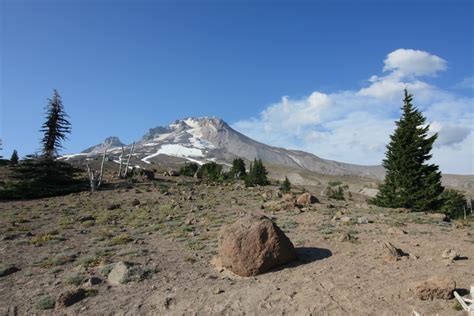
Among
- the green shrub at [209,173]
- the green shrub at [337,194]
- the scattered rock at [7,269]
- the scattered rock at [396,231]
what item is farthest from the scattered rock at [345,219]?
the green shrub at [209,173]

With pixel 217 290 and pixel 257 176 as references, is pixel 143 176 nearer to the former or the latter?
pixel 257 176

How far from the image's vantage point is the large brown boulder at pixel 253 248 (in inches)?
506

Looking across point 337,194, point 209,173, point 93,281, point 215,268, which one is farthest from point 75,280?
point 337,194

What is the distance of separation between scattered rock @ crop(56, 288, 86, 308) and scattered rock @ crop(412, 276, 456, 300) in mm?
10063

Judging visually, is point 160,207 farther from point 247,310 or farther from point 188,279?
point 247,310

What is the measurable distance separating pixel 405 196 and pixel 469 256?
63.6 feet

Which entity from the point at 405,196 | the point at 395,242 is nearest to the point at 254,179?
the point at 405,196

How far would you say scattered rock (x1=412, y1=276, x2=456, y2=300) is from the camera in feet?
31.9

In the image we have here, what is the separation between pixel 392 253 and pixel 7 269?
1471 cm

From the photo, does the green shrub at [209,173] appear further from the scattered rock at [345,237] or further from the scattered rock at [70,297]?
the scattered rock at [70,297]

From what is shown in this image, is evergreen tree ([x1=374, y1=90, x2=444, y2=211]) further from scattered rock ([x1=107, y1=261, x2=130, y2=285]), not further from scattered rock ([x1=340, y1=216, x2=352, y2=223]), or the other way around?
scattered rock ([x1=107, y1=261, x2=130, y2=285])

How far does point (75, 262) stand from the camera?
51.1 ft

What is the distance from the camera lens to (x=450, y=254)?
13078 mm

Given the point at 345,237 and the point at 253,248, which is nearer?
the point at 253,248
